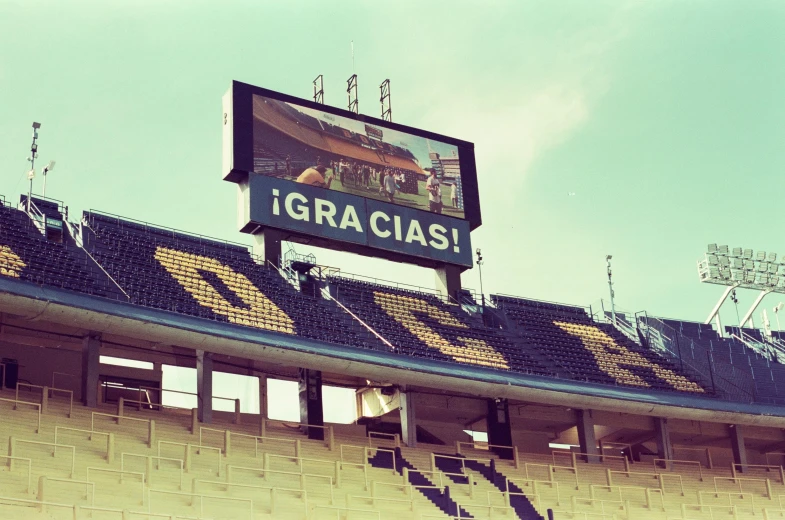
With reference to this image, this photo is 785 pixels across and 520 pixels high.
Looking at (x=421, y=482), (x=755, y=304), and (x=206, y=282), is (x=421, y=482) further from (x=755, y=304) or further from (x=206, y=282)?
(x=755, y=304)

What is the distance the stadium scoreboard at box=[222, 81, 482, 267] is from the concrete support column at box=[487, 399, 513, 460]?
4993mm

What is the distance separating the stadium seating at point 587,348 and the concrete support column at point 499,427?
214cm

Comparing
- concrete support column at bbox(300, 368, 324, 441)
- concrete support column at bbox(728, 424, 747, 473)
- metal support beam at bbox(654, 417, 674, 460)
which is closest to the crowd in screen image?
concrete support column at bbox(300, 368, 324, 441)

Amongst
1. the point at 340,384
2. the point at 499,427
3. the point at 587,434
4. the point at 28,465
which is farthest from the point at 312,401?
the point at 28,465

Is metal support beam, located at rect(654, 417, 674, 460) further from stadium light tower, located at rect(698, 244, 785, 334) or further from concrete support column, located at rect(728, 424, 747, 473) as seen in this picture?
stadium light tower, located at rect(698, 244, 785, 334)

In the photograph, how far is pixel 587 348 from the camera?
36156mm

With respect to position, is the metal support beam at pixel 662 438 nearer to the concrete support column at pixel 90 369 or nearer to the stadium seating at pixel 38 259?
the concrete support column at pixel 90 369

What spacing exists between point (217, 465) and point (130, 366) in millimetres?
6945

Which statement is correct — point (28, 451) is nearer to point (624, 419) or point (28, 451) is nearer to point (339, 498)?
point (339, 498)

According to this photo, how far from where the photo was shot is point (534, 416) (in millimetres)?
35062

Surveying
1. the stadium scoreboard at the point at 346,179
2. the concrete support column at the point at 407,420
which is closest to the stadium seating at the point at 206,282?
the stadium scoreboard at the point at 346,179

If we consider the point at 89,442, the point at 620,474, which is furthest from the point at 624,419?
the point at 89,442

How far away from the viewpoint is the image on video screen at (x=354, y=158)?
3403 centimetres

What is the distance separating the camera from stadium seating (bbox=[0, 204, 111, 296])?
2467cm
